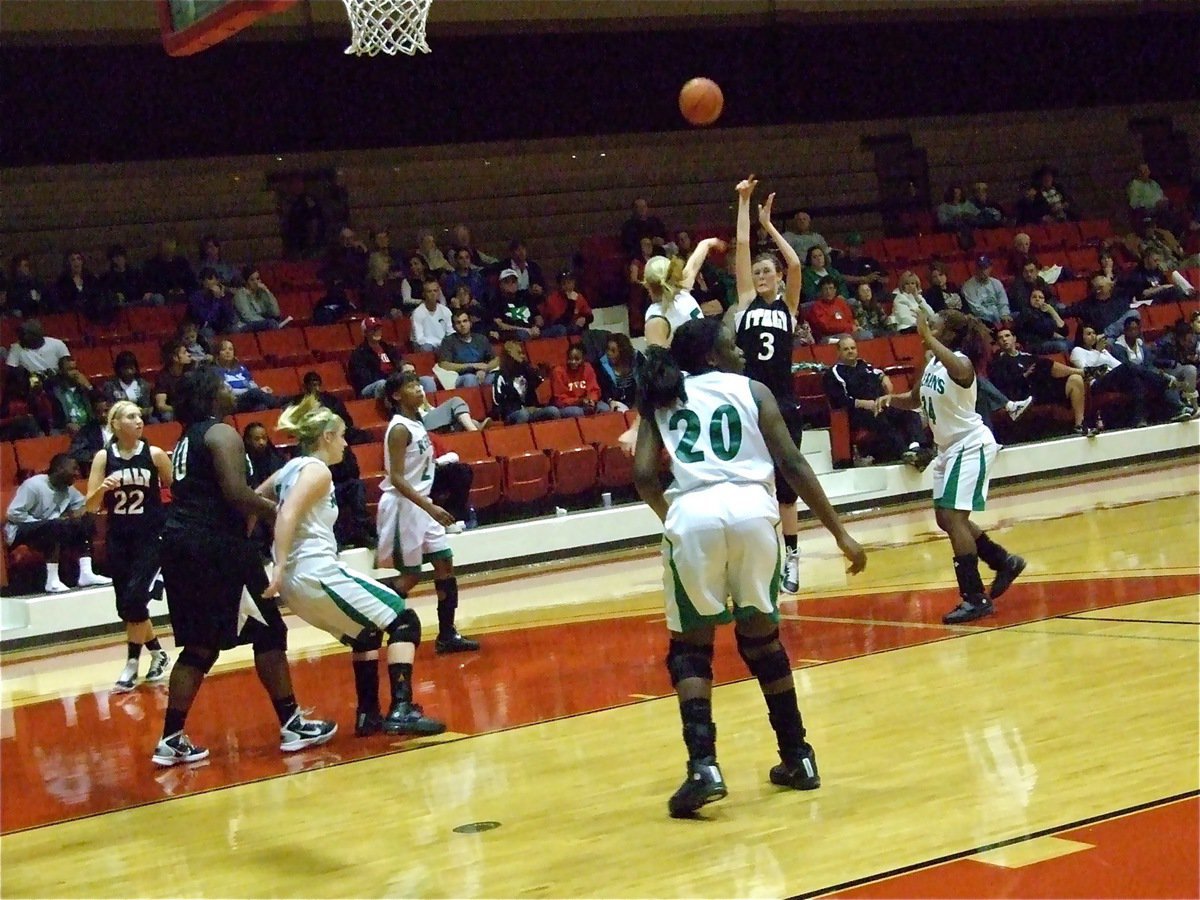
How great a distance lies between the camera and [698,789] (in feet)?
16.4

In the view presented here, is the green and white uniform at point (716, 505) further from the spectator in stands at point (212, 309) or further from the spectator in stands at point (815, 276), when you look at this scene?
the spectator in stands at point (815, 276)

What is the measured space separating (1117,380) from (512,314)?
6.28 meters

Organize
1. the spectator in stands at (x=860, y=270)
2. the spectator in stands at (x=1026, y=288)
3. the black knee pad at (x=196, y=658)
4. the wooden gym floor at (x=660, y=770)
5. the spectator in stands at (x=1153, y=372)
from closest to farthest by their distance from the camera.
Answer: the wooden gym floor at (x=660, y=770) < the black knee pad at (x=196, y=658) < the spectator in stands at (x=1153, y=372) < the spectator in stands at (x=1026, y=288) < the spectator in stands at (x=860, y=270)

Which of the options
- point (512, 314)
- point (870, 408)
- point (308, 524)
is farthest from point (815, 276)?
point (308, 524)

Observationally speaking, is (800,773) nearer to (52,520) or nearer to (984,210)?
(52,520)

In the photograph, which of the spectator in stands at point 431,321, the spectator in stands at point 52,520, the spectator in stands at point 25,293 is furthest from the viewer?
the spectator in stands at point 431,321

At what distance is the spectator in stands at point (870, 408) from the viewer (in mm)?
14805

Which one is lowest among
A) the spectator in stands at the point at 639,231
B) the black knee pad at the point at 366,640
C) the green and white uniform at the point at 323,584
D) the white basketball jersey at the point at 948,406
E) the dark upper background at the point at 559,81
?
the black knee pad at the point at 366,640

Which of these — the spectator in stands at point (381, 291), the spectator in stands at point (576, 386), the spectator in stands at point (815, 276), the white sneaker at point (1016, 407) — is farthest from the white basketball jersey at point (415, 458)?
the spectator in stands at point (815, 276)

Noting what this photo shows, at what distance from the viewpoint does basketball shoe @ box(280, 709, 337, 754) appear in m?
6.59

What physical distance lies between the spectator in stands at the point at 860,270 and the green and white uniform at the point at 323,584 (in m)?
11.9

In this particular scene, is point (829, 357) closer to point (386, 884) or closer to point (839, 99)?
point (839, 99)

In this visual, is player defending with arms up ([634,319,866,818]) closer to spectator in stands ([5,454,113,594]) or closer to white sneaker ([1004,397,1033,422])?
spectator in stands ([5,454,113,594])

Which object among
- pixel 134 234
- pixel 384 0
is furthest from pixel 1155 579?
pixel 134 234
